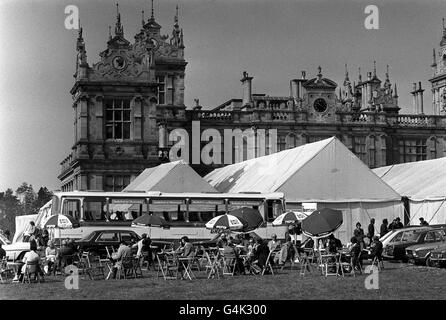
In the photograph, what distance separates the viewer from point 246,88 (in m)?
67.0

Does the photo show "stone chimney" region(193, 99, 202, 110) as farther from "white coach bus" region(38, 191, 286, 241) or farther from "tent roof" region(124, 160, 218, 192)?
"white coach bus" region(38, 191, 286, 241)

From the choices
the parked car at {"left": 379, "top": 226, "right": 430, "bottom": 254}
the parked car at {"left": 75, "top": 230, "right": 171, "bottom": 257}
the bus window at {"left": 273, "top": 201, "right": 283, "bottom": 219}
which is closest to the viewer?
the parked car at {"left": 75, "top": 230, "right": 171, "bottom": 257}

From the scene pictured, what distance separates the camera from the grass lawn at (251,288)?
66.0ft

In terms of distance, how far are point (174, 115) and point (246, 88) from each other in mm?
8045

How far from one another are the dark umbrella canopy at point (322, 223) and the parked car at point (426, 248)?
3.95m

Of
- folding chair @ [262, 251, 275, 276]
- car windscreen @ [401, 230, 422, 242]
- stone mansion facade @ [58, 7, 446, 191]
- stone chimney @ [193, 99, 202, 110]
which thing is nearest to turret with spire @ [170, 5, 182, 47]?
stone mansion facade @ [58, 7, 446, 191]

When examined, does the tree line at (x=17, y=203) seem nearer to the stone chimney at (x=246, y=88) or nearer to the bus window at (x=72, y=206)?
the stone chimney at (x=246, y=88)

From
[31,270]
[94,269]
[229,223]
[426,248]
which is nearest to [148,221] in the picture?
[229,223]

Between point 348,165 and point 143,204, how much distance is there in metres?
9.57

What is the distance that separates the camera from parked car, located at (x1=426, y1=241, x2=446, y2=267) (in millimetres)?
26959

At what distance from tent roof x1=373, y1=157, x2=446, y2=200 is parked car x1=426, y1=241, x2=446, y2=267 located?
442 inches

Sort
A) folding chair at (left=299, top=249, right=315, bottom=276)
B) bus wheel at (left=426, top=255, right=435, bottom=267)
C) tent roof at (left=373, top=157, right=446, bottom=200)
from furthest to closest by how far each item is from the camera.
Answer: tent roof at (left=373, top=157, right=446, bottom=200), bus wheel at (left=426, top=255, right=435, bottom=267), folding chair at (left=299, top=249, right=315, bottom=276)

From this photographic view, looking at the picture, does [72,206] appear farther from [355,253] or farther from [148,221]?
[355,253]

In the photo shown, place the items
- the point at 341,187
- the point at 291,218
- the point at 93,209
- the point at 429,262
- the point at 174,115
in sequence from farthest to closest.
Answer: the point at 174,115, the point at 341,187, the point at 93,209, the point at 291,218, the point at 429,262
